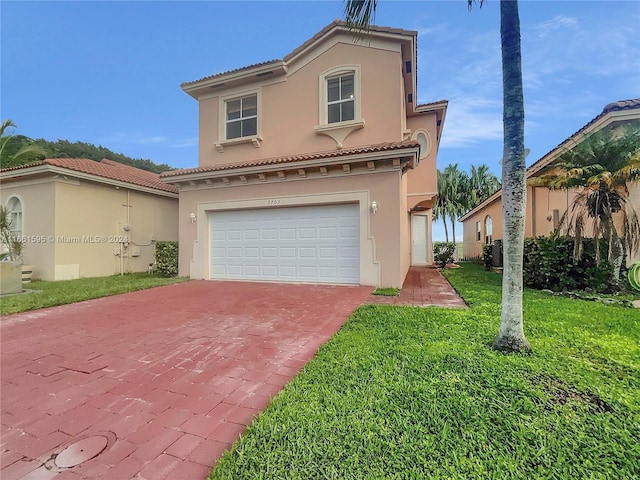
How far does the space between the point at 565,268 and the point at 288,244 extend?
28.2ft

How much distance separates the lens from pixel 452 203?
3600cm

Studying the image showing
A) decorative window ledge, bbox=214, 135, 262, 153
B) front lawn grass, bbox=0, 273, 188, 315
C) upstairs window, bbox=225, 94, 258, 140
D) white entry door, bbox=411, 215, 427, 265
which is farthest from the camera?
white entry door, bbox=411, 215, 427, 265

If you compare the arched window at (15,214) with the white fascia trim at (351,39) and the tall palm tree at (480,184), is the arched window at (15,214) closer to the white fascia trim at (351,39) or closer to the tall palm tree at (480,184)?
the white fascia trim at (351,39)

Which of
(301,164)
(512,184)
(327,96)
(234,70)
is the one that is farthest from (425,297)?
(234,70)

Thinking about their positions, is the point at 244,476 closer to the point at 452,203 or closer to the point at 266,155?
the point at 266,155

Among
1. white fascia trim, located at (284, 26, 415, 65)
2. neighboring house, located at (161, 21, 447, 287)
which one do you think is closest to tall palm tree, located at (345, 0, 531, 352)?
neighboring house, located at (161, 21, 447, 287)

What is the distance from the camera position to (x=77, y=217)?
12.7 metres

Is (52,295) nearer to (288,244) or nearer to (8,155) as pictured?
(288,244)

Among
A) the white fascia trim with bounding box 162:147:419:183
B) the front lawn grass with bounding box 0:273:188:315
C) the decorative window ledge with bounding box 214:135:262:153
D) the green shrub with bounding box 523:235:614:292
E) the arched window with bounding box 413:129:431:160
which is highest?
the arched window with bounding box 413:129:431:160

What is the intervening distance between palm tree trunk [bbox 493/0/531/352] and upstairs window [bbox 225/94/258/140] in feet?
31.7

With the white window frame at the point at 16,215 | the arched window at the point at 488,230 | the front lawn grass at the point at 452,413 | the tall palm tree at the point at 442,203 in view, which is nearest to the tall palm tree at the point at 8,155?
the white window frame at the point at 16,215

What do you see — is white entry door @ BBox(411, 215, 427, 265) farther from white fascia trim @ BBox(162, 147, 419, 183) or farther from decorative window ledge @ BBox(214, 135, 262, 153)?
decorative window ledge @ BBox(214, 135, 262, 153)

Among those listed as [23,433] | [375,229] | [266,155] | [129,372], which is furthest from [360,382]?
[266,155]

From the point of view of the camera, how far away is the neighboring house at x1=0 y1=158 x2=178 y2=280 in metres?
12.0
